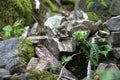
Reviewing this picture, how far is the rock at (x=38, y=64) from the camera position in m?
5.07

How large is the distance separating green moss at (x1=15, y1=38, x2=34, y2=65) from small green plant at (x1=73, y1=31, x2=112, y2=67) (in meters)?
0.92

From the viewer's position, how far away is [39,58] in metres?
5.44

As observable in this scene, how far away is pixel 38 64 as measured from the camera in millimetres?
5160

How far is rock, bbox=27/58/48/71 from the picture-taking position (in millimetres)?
5070

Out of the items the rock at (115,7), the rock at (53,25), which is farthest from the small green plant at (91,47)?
the rock at (115,7)

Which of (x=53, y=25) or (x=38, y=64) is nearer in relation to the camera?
(x=38, y=64)

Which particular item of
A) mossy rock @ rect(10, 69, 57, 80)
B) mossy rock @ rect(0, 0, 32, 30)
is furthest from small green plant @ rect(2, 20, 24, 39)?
mossy rock @ rect(10, 69, 57, 80)

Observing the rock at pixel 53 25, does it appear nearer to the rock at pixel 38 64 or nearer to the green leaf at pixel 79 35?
the green leaf at pixel 79 35

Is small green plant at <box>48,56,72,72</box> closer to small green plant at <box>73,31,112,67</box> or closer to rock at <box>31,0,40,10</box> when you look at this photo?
small green plant at <box>73,31,112,67</box>

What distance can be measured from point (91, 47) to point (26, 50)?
1.29 metres

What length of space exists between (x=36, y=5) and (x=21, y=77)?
394 cm

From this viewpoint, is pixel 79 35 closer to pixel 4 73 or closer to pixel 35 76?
pixel 35 76

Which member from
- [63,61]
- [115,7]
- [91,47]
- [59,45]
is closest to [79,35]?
[91,47]

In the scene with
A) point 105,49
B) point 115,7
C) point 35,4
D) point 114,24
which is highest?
point 35,4
